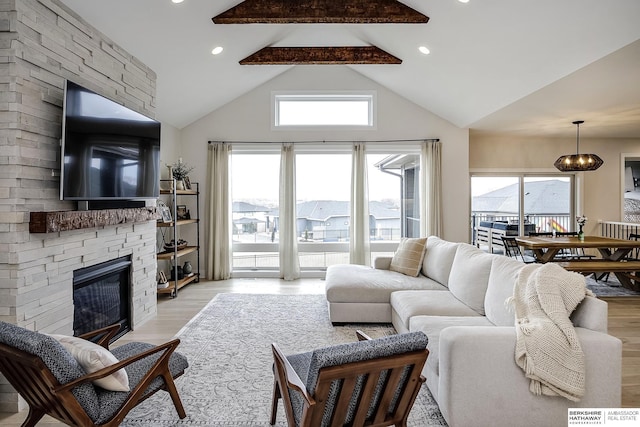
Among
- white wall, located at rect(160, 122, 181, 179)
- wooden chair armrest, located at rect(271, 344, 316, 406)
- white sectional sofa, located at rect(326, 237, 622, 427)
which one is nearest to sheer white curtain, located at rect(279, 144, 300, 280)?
white wall, located at rect(160, 122, 181, 179)

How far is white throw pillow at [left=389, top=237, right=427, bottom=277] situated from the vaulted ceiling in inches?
84.9

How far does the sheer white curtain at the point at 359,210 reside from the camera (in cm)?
601

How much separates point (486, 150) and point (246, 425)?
20.7 ft

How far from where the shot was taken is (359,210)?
19.8ft

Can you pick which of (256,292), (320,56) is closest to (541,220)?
(320,56)

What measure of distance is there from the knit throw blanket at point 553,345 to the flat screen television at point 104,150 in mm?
3112

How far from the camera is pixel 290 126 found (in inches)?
240

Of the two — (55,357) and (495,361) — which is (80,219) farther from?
(495,361)

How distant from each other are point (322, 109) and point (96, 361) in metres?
5.23

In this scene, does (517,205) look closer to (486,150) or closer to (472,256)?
(486,150)

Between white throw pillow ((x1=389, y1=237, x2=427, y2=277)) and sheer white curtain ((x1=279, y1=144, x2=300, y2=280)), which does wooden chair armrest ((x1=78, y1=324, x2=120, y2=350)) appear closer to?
white throw pillow ((x1=389, y1=237, x2=427, y2=277))

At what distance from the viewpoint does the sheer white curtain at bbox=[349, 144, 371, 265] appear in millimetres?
6012

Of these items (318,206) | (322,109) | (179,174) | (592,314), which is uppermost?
(322,109)

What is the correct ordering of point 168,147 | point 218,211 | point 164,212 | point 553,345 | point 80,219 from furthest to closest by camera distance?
1. point 218,211
2. point 168,147
3. point 164,212
4. point 80,219
5. point 553,345
